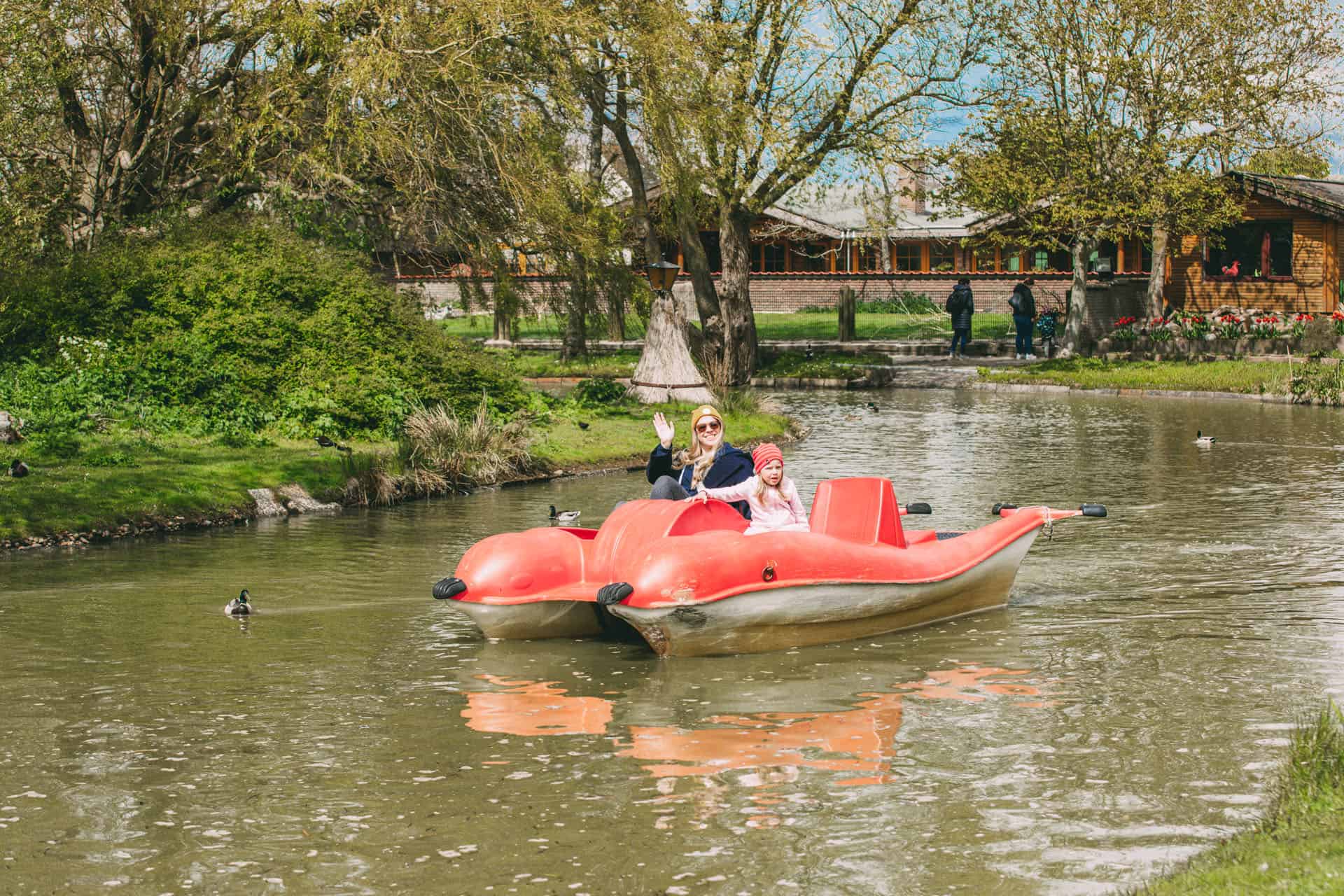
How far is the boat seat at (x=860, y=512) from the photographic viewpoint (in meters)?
11.4

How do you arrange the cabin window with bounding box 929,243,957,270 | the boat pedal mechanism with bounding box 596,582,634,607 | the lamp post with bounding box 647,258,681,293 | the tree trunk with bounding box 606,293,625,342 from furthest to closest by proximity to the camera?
the cabin window with bounding box 929,243,957,270 < the lamp post with bounding box 647,258,681,293 < the tree trunk with bounding box 606,293,625,342 < the boat pedal mechanism with bounding box 596,582,634,607

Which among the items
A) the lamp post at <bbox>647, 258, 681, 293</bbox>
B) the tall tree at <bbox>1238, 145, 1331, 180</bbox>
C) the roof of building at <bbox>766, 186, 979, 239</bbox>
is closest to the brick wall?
the roof of building at <bbox>766, 186, 979, 239</bbox>

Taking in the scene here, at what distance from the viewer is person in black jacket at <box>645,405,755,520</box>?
456 inches

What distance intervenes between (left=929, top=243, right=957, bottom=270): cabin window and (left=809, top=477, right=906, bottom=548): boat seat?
46.5m

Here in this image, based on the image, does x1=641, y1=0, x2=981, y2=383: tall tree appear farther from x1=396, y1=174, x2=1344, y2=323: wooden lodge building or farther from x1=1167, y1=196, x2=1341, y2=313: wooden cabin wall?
x1=1167, y1=196, x2=1341, y2=313: wooden cabin wall

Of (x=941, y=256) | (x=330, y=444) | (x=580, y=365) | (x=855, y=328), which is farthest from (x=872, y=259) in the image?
(x=330, y=444)

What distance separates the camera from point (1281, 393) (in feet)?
98.5

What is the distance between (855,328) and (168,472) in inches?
1239

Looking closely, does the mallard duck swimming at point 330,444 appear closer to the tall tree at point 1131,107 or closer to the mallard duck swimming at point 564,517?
the mallard duck swimming at point 564,517

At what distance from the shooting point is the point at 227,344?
20.6 m

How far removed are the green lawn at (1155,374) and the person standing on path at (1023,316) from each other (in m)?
1.96

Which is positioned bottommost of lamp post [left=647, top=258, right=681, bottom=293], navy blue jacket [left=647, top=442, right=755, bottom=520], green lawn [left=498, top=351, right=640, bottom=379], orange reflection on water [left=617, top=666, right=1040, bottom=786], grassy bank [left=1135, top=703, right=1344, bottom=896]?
orange reflection on water [left=617, top=666, right=1040, bottom=786]

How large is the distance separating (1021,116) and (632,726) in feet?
103

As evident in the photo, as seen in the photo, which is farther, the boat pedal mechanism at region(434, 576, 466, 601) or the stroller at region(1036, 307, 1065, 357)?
the stroller at region(1036, 307, 1065, 357)
